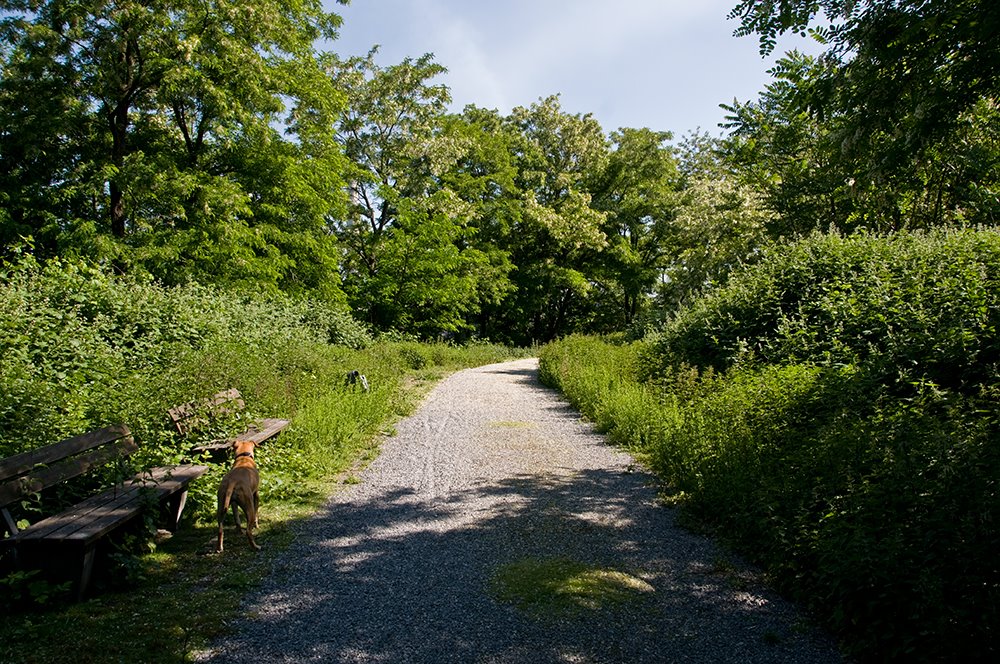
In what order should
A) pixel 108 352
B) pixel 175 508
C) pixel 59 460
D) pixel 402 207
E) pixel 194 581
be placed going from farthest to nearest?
pixel 402 207 < pixel 108 352 < pixel 175 508 < pixel 59 460 < pixel 194 581

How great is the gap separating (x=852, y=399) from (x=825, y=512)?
153 cm

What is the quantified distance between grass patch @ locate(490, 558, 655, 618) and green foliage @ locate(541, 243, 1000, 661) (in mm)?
1195

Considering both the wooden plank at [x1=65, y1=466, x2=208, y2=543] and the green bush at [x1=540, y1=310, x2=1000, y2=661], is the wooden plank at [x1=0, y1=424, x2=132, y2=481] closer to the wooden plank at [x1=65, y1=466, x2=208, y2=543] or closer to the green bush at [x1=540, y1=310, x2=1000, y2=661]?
the wooden plank at [x1=65, y1=466, x2=208, y2=543]

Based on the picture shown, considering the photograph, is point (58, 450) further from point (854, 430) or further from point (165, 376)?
point (854, 430)

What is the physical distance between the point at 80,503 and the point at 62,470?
31cm

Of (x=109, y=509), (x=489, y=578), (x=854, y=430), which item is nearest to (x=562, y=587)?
(x=489, y=578)

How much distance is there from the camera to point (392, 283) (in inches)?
1185

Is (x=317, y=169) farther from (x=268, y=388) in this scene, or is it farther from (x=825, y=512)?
(x=825, y=512)

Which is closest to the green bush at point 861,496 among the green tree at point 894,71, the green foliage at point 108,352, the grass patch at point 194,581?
the green tree at point 894,71

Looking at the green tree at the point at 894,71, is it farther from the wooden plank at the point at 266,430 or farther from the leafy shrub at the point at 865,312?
the wooden plank at the point at 266,430

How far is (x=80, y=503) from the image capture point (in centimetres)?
494

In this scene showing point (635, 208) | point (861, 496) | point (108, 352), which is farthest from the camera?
point (635, 208)

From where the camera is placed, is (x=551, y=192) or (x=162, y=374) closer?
(x=162, y=374)

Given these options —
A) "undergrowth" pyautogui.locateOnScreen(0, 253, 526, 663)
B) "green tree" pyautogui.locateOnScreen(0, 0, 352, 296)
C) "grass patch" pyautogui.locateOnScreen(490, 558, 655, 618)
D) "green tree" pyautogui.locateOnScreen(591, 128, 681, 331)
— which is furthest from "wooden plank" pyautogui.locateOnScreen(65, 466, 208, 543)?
"green tree" pyautogui.locateOnScreen(591, 128, 681, 331)
